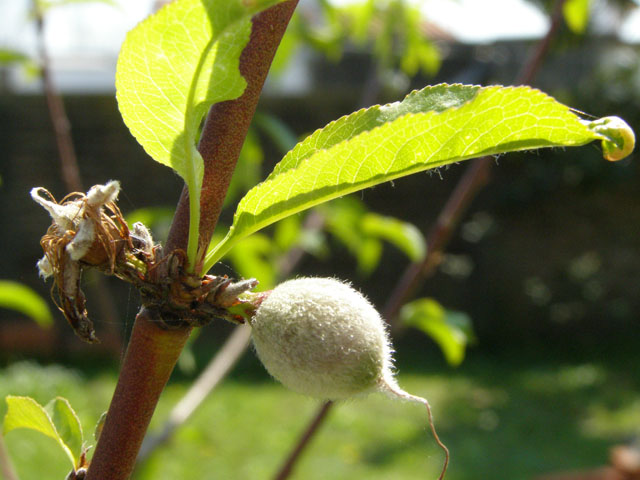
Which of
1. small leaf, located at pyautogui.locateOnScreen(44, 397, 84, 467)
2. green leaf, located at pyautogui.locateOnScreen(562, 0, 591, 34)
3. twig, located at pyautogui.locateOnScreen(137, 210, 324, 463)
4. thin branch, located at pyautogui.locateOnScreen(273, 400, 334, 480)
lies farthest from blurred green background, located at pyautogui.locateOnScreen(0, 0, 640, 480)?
small leaf, located at pyautogui.locateOnScreen(44, 397, 84, 467)

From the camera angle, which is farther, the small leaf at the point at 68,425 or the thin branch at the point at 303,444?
the thin branch at the point at 303,444

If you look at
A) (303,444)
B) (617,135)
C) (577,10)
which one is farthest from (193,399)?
(577,10)

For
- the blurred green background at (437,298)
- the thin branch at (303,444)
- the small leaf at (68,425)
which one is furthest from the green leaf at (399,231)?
the small leaf at (68,425)

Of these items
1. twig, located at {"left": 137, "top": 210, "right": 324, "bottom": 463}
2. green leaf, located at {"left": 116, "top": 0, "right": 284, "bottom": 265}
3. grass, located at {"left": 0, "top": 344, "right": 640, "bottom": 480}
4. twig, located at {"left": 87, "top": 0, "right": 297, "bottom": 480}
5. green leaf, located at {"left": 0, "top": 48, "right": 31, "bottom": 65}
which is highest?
green leaf, located at {"left": 116, "top": 0, "right": 284, "bottom": 265}

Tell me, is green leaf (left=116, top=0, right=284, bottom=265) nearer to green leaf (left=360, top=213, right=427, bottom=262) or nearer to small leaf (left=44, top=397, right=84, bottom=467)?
small leaf (left=44, top=397, right=84, bottom=467)

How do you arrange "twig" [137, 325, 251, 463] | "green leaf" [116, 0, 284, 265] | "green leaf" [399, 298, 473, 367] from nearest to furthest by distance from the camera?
"green leaf" [116, 0, 284, 265] < "twig" [137, 325, 251, 463] < "green leaf" [399, 298, 473, 367]

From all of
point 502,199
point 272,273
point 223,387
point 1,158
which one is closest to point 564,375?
point 502,199

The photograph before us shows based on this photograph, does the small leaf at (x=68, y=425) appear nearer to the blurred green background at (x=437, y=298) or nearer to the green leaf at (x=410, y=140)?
the green leaf at (x=410, y=140)

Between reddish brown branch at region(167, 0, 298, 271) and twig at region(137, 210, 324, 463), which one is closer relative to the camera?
reddish brown branch at region(167, 0, 298, 271)
